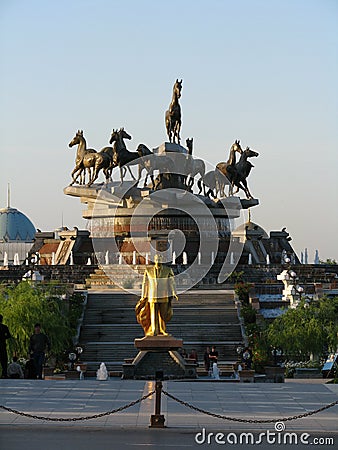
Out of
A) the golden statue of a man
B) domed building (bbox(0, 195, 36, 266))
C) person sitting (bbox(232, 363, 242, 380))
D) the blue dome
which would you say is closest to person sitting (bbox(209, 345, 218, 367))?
person sitting (bbox(232, 363, 242, 380))

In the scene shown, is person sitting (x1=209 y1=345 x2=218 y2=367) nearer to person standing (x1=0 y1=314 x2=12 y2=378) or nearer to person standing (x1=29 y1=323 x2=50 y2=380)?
person standing (x1=29 y1=323 x2=50 y2=380)

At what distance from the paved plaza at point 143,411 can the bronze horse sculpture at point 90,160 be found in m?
32.7

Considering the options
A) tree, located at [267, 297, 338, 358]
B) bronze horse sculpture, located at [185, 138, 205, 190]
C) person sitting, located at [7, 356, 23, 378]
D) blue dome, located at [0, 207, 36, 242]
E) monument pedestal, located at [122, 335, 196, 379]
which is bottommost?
person sitting, located at [7, 356, 23, 378]

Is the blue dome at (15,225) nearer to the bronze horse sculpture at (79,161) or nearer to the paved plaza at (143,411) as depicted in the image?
the bronze horse sculpture at (79,161)

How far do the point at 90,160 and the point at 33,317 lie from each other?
2344 centimetres

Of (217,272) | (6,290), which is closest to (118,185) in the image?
(217,272)

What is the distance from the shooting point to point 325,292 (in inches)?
1731

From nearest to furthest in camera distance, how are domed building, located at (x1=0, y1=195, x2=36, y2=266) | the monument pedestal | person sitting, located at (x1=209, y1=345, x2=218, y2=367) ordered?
the monument pedestal → person sitting, located at (x1=209, y1=345, x2=218, y2=367) → domed building, located at (x1=0, y1=195, x2=36, y2=266)

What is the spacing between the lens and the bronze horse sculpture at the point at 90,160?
5641cm

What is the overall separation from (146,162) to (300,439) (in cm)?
4070

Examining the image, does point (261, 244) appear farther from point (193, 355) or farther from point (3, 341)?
point (3, 341)

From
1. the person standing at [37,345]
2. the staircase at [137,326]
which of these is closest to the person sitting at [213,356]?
the staircase at [137,326]

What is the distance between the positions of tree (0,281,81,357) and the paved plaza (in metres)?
9.27

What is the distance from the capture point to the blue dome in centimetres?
11506
